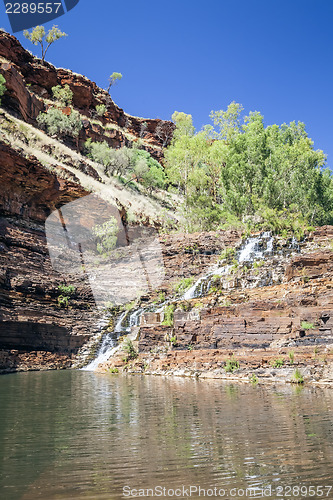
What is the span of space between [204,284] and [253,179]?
20084 millimetres

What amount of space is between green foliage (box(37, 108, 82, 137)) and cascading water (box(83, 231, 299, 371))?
3960 centimetres

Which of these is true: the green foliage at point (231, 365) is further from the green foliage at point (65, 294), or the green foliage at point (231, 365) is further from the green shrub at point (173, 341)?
the green foliage at point (65, 294)

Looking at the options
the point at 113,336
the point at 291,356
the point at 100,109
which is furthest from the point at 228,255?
the point at 100,109

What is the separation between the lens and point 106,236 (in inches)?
1766

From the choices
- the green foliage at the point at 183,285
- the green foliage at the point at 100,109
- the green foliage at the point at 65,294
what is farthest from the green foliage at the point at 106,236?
the green foliage at the point at 100,109

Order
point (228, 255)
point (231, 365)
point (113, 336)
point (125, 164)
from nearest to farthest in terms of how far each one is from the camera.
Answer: point (231, 365) → point (113, 336) → point (228, 255) → point (125, 164)

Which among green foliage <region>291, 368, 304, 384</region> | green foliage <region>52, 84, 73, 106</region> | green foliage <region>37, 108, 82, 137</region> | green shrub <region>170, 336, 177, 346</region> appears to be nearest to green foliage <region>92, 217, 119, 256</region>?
green shrub <region>170, 336, 177, 346</region>

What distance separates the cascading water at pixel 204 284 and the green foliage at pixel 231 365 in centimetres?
1096

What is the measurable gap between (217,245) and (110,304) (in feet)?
41.7

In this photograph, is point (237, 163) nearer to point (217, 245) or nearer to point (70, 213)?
point (217, 245)

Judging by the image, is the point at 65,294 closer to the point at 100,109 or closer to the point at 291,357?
the point at 291,357

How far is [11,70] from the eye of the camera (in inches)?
2068

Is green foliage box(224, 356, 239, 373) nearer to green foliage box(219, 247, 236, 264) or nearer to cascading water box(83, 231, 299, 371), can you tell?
cascading water box(83, 231, 299, 371)

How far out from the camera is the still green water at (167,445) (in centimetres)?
475
